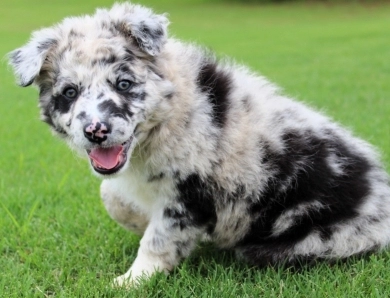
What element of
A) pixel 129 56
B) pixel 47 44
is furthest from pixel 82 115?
pixel 47 44

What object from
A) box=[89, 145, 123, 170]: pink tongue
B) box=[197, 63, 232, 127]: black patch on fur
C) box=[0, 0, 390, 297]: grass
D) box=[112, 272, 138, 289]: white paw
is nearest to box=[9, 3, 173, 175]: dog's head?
box=[89, 145, 123, 170]: pink tongue

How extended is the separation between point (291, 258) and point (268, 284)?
30 cm

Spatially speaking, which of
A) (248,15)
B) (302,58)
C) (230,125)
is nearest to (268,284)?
(230,125)

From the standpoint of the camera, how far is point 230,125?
3.92 meters

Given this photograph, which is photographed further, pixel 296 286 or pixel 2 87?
pixel 2 87

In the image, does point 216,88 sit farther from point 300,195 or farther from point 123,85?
point 300,195

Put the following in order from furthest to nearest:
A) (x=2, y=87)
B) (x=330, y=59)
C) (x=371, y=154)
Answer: (x=330, y=59) → (x=2, y=87) → (x=371, y=154)

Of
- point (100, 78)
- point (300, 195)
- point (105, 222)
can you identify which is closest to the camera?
point (100, 78)

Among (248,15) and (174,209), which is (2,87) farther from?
(248,15)

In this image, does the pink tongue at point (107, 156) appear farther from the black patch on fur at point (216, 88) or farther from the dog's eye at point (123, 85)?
the black patch on fur at point (216, 88)

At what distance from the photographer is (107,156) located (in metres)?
3.57

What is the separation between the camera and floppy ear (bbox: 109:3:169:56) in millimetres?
3717

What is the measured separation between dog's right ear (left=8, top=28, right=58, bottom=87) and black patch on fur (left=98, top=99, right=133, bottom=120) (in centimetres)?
55

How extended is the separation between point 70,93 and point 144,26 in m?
0.67
